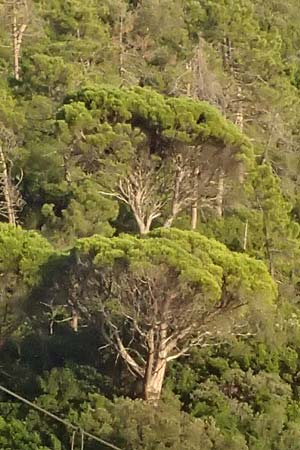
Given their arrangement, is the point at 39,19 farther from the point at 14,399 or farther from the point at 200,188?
the point at 14,399

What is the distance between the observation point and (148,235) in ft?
40.0

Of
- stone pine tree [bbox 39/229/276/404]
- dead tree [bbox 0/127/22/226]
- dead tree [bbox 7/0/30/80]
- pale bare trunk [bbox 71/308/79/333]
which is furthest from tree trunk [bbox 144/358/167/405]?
dead tree [bbox 7/0/30/80]

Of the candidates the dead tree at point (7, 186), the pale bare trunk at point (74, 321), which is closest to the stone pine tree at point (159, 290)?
the pale bare trunk at point (74, 321)

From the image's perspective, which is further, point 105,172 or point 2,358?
point 105,172

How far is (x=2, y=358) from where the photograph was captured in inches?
541

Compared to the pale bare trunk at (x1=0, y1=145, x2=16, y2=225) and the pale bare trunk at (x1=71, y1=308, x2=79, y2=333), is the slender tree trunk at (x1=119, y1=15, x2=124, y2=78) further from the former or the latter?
the pale bare trunk at (x1=71, y1=308, x2=79, y2=333)

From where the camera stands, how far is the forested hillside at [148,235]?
11.6 meters

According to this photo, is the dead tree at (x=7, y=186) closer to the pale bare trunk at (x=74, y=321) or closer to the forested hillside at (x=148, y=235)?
the forested hillside at (x=148, y=235)

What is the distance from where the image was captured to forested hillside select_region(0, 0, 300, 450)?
37.9 feet

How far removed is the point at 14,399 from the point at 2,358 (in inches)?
44.2

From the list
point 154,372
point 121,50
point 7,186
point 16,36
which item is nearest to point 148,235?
point 154,372

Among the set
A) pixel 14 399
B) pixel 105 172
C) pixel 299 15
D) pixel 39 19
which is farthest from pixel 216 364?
pixel 299 15

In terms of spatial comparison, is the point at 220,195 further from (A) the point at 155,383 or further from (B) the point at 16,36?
(B) the point at 16,36

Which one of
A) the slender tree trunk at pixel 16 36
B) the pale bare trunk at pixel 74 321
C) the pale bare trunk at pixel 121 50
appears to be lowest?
the pale bare trunk at pixel 74 321
